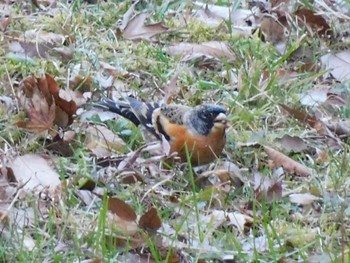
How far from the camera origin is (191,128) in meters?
4.18

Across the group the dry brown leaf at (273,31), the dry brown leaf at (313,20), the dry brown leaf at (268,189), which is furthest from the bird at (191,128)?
the dry brown leaf at (313,20)

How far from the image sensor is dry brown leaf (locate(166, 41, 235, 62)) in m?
5.27

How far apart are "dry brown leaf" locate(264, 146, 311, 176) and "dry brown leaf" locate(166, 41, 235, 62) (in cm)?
109

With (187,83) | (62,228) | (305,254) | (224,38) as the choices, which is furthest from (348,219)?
(224,38)

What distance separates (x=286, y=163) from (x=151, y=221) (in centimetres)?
94

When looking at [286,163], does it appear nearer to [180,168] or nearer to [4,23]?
[180,168]

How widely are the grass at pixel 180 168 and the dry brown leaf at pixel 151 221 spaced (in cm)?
4

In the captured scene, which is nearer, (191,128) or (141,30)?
(191,128)

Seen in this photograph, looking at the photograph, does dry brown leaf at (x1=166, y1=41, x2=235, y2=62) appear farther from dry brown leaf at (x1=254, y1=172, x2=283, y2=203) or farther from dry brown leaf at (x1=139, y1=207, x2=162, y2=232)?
dry brown leaf at (x1=139, y1=207, x2=162, y2=232)

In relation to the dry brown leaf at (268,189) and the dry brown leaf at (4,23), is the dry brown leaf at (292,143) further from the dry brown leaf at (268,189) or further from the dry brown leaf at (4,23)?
the dry brown leaf at (4,23)

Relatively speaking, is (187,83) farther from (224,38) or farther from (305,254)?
(305,254)

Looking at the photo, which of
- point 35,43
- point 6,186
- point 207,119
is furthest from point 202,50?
point 6,186

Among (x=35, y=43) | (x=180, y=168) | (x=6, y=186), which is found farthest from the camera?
(x=35, y=43)

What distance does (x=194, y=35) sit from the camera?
5562mm
